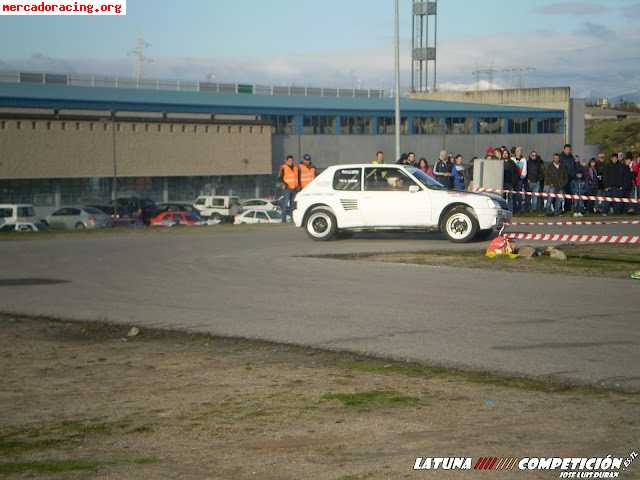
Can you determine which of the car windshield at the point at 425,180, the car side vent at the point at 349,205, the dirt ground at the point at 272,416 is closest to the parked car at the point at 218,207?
the car side vent at the point at 349,205

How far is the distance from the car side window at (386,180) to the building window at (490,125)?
53.3m

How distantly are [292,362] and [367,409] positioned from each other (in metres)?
2.03

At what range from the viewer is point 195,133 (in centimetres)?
5769

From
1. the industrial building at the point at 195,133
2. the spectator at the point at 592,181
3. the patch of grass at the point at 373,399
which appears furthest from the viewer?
the industrial building at the point at 195,133

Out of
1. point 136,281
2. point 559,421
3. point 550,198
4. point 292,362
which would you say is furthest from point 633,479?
point 550,198

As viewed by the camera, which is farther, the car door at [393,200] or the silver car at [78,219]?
the silver car at [78,219]

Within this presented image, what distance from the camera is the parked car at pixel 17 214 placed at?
41.4 metres

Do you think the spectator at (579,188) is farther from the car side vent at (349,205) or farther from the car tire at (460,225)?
the car side vent at (349,205)

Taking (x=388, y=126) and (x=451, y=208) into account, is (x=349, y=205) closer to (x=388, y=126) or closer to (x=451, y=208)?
(x=451, y=208)

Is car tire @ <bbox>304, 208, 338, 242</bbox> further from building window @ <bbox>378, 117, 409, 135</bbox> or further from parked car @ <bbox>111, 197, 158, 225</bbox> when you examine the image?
building window @ <bbox>378, 117, 409, 135</bbox>

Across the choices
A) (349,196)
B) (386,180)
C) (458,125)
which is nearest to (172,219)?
(349,196)

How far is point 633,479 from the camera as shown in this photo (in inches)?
220

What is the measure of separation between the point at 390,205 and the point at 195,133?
39.4m

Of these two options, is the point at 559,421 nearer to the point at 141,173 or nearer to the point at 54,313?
the point at 54,313
